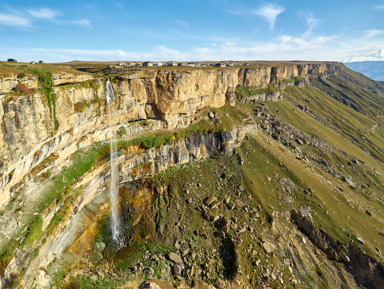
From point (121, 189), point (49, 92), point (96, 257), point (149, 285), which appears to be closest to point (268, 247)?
point (149, 285)

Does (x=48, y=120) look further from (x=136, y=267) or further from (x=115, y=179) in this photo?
(x=136, y=267)

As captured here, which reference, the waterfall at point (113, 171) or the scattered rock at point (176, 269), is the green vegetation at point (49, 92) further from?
the scattered rock at point (176, 269)

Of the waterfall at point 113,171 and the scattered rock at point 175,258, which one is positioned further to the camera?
the waterfall at point 113,171

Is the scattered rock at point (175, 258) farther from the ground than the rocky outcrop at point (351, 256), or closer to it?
farther from the ground

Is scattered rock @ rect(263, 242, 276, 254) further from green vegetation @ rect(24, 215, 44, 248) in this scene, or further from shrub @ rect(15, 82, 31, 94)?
shrub @ rect(15, 82, 31, 94)

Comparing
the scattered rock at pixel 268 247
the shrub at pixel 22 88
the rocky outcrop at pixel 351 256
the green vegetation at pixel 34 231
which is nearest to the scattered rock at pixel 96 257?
the green vegetation at pixel 34 231

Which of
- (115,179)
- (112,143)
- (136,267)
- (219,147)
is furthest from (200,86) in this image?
(136,267)
